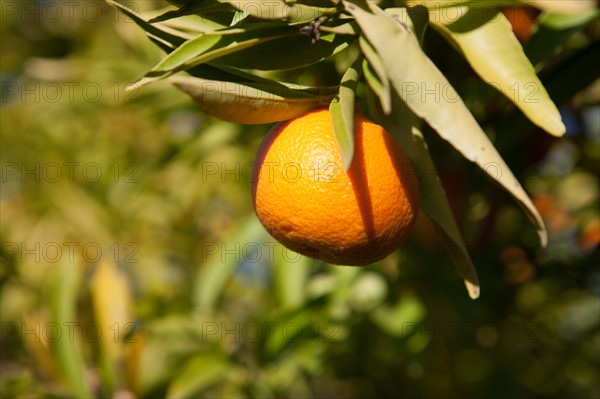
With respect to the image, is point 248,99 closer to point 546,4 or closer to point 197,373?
point 546,4

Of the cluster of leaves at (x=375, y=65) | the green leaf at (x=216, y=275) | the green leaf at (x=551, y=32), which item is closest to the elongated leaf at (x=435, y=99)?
the cluster of leaves at (x=375, y=65)

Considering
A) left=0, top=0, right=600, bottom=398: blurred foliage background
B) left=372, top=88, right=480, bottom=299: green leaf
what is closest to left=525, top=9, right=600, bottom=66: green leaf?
left=0, top=0, right=600, bottom=398: blurred foliage background

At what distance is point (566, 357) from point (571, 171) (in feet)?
1.13

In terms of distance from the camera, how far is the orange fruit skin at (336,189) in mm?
600

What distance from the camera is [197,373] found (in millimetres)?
1045

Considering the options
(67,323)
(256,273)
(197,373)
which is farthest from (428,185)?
(256,273)

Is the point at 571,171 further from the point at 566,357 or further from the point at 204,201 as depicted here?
the point at 204,201

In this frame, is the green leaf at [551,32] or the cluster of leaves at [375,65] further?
the green leaf at [551,32]

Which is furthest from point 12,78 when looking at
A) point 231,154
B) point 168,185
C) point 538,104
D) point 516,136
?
point 538,104

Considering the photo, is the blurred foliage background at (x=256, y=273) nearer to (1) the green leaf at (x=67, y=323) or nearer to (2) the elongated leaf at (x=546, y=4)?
(1) the green leaf at (x=67, y=323)

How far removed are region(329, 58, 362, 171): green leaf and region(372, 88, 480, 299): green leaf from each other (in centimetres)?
4

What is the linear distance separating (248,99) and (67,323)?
69cm

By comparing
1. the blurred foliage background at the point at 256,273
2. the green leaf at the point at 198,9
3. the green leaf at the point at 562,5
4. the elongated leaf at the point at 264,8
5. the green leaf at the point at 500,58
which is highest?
the elongated leaf at the point at 264,8

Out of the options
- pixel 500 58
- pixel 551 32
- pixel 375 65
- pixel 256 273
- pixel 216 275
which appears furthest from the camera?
pixel 256 273
